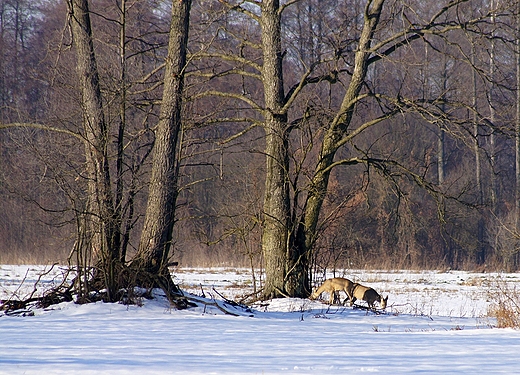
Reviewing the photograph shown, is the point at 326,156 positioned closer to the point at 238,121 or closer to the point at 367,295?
the point at 238,121

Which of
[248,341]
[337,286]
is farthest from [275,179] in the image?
[248,341]

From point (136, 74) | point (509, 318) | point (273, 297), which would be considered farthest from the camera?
point (136, 74)

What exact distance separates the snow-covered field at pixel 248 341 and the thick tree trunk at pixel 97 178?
0.81m

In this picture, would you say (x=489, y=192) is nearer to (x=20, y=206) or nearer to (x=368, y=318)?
(x=20, y=206)

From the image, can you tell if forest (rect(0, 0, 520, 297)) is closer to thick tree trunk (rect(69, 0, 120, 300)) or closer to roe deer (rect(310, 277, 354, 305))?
thick tree trunk (rect(69, 0, 120, 300))

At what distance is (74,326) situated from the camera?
32.2 ft

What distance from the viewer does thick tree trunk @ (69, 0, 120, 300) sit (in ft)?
39.5

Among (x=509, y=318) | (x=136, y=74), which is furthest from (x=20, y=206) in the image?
(x=509, y=318)

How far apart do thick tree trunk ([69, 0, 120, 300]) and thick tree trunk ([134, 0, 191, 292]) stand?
1.99 feet

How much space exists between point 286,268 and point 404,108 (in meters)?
3.78

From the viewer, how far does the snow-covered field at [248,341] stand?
6.70 m

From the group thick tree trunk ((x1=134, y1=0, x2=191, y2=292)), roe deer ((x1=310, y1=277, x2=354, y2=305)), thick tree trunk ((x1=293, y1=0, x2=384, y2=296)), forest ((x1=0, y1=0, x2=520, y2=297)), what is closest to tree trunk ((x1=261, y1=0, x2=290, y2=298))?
forest ((x1=0, y1=0, x2=520, y2=297))

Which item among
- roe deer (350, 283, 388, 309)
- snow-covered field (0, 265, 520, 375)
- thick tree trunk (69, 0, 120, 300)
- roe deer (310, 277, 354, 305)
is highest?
thick tree trunk (69, 0, 120, 300)

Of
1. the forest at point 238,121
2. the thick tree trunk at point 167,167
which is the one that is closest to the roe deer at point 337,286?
the forest at point 238,121
